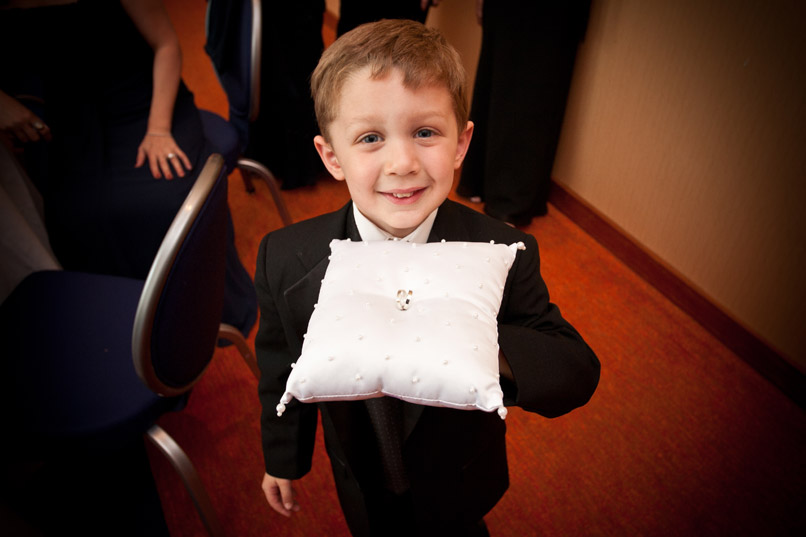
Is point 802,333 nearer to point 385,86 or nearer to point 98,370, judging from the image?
point 385,86

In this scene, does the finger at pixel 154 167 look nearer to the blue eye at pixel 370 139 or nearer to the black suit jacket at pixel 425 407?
the black suit jacket at pixel 425 407

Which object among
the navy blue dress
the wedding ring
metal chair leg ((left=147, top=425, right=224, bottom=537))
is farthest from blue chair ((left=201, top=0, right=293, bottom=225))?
the wedding ring

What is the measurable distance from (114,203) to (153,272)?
71 cm

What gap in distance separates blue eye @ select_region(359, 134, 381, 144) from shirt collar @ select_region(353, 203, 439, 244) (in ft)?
0.41

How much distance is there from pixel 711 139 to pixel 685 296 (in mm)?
557

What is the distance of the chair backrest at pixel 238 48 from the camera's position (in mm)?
1528

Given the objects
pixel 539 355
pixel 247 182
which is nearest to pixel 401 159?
pixel 539 355

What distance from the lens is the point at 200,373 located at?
1078mm

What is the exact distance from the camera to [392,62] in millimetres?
602

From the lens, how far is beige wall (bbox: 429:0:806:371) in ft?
4.37

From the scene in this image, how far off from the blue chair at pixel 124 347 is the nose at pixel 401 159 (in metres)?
0.39

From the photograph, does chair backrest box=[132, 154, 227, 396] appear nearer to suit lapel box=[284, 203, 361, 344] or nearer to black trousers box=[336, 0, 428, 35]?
suit lapel box=[284, 203, 361, 344]

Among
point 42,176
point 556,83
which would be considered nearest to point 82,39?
point 42,176

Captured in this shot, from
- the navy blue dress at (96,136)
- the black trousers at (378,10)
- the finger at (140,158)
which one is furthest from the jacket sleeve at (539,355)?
the black trousers at (378,10)
